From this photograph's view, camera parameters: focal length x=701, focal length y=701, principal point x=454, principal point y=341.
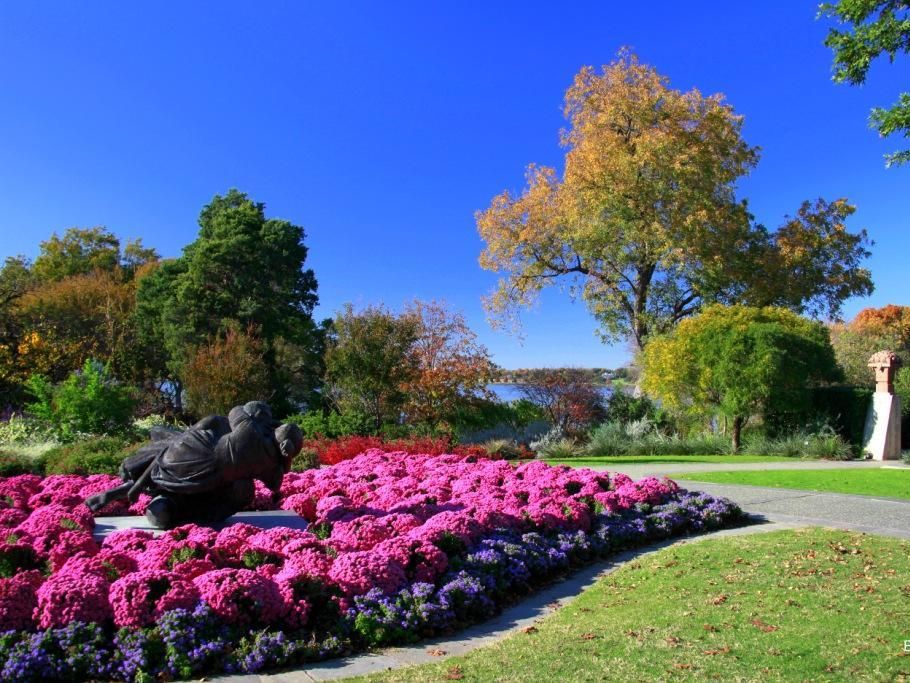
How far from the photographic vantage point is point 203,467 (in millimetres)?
6520

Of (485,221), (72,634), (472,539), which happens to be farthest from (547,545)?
(485,221)

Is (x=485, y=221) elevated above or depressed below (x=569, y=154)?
below

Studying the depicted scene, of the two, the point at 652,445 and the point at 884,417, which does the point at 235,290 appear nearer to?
the point at 652,445

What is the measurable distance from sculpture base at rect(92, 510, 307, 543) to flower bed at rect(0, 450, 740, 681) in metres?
0.20

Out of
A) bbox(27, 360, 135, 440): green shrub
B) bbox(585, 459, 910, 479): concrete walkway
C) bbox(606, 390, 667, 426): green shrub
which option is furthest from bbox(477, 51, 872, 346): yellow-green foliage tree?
bbox(27, 360, 135, 440): green shrub

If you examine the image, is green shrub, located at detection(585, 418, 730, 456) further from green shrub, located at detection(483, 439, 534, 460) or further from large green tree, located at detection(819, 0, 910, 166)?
→ large green tree, located at detection(819, 0, 910, 166)

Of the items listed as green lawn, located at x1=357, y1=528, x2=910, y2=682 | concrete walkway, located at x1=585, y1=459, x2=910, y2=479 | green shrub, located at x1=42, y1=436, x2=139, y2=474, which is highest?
concrete walkway, located at x1=585, y1=459, x2=910, y2=479

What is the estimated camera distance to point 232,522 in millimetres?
7000

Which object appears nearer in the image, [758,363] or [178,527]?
[178,527]

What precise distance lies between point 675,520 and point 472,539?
3056mm

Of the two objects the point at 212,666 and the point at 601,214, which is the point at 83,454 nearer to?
the point at 212,666

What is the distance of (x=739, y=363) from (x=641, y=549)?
1361 cm

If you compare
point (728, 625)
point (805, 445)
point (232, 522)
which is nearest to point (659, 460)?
point (805, 445)

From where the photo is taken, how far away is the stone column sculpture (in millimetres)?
18578
